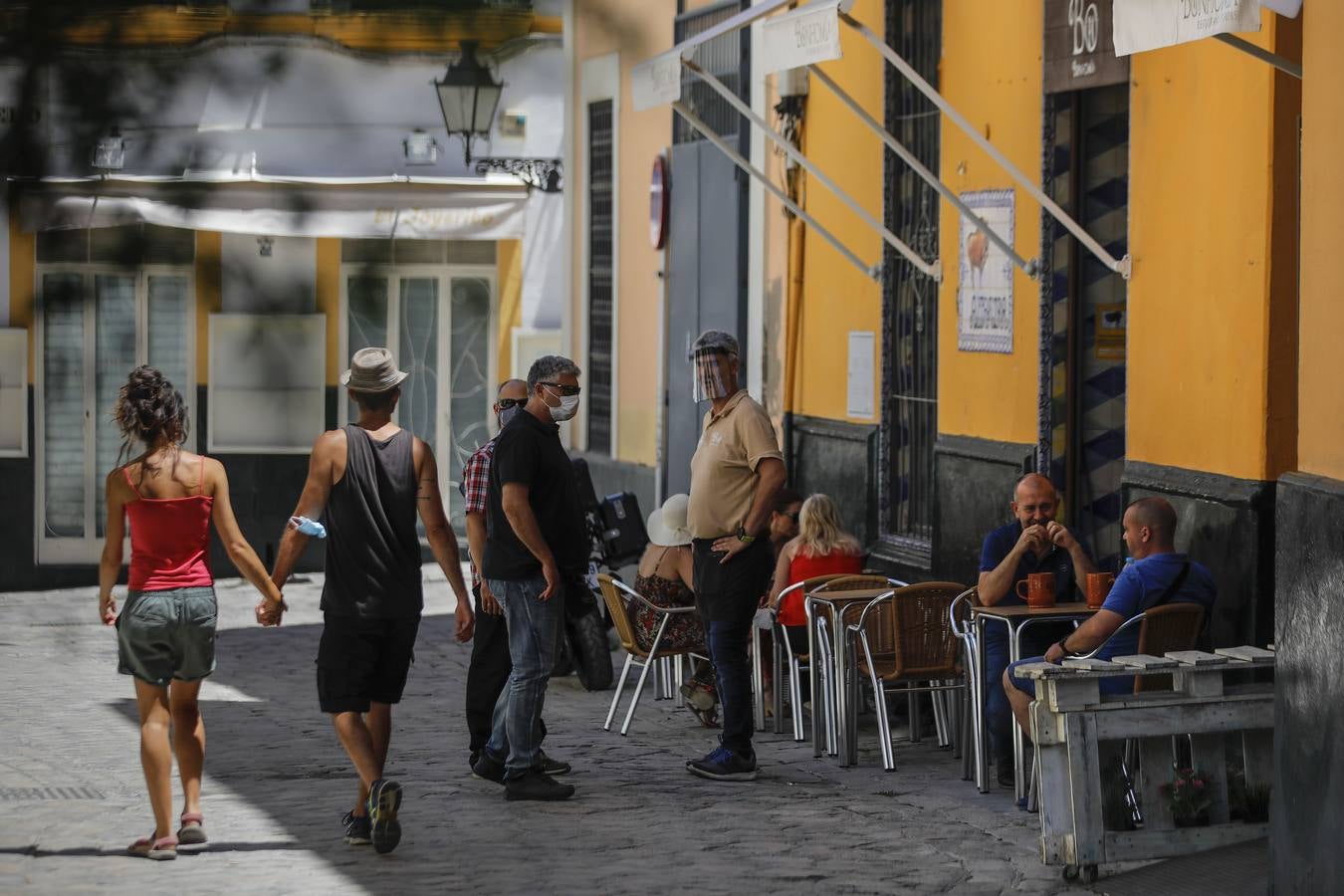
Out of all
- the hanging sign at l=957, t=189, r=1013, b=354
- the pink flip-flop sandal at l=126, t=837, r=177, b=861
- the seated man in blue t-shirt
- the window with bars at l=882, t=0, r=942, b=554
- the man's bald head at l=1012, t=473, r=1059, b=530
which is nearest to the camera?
the pink flip-flop sandal at l=126, t=837, r=177, b=861

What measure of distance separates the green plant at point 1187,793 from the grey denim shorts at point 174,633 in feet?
9.79

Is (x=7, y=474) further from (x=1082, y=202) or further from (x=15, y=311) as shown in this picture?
(x=1082, y=202)

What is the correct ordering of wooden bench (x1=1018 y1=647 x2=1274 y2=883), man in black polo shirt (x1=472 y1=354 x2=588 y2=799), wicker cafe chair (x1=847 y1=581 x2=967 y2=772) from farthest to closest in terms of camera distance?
1. wicker cafe chair (x1=847 y1=581 x2=967 y2=772)
2. man in black polo shirt (x1=472 y1=354 x2=588 y2=799)
3. wooden bench (x1=1018 y1=647 x2=1274 y2=883)

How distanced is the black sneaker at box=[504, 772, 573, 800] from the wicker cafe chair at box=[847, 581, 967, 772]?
1.38 m

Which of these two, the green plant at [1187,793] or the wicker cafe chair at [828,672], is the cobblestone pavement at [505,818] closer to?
the wicker cafe chair at [828,672]

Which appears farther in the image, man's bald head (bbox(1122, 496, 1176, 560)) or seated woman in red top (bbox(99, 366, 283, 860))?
man's bald head (bbox(1122, 496, 1176, 560))

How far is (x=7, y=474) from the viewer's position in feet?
8.21

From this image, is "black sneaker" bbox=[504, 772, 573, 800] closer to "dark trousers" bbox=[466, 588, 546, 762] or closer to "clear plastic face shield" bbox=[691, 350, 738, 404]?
"dark trousers" bbox=[466, 588, 546, 762]

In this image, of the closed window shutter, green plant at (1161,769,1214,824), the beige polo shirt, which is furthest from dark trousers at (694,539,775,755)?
the closed window shutter

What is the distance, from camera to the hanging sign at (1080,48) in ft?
28.9

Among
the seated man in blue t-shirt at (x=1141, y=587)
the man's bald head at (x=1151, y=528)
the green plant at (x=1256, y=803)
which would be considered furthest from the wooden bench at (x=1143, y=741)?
the man's bald head at (x=1151, y=528)

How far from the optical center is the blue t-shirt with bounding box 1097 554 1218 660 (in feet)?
23.6

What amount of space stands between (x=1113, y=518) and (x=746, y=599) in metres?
1.87

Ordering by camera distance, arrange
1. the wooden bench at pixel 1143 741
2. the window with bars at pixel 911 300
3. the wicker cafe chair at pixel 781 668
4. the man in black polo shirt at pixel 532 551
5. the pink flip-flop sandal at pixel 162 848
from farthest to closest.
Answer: the window with bars at pixel 911 300
the wicker cafe chair at pixel 781 668
the man in black polo shirt at pixel 532 551
the pink flip-flop sandal at pixel 162 848
the wooden bench at pixel 1143 741
